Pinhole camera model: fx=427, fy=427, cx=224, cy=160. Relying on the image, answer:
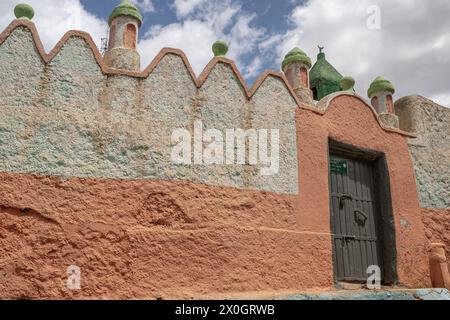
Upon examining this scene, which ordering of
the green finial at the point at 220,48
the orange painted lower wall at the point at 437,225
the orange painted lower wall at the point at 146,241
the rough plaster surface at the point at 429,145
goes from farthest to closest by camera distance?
1. the rough plaster surface at the point at 429,145
2. the orange painted lower wall at the point at 437,225
3. the green finial at the point at 220,48
4. the orange painted lower wall at the point at 146,241

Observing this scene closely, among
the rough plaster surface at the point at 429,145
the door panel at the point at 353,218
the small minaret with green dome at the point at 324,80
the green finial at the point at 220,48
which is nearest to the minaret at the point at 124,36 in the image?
the green finial at the point at 220,48

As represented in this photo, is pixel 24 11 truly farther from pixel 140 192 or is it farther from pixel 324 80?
pixel 324 80

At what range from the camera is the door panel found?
227 inches

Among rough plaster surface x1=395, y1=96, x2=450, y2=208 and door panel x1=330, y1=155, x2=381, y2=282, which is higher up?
rough plaster surface x1=395, y1=96, x2=450, y2=208

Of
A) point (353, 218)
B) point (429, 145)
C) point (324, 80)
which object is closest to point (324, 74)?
point (324, 80)

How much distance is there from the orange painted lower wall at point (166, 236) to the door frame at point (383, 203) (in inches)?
19.9

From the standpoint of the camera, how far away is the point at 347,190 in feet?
20.0

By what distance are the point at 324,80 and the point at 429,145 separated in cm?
510

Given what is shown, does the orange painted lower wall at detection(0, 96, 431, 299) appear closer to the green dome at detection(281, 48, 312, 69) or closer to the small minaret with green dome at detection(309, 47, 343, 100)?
the green dome at detection(281, 48, 312, 69)

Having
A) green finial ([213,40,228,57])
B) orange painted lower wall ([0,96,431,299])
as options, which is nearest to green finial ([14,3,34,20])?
orange painted lower wall ([0,96,431,299])

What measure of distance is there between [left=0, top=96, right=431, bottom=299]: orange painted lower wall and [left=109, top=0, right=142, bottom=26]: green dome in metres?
3.18

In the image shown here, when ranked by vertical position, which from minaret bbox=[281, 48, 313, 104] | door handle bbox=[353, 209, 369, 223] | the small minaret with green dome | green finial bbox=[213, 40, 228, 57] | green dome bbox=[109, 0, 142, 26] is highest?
the small minaret with green dome

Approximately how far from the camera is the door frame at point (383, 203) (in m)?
5.99

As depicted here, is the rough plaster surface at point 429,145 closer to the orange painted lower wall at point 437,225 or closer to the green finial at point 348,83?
the orange painted lower wall at point 437,225
